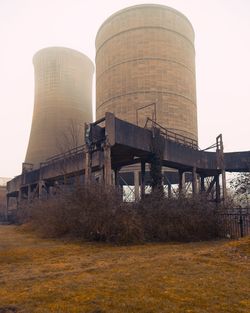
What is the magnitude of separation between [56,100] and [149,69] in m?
17.1

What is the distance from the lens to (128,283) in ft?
17.5

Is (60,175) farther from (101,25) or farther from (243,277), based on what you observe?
(243,277)

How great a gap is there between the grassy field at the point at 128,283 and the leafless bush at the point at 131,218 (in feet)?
11.5

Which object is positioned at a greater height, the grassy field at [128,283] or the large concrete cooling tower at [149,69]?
the large concrete cooling tower at [149,69]

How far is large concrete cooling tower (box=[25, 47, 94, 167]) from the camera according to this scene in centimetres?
3947

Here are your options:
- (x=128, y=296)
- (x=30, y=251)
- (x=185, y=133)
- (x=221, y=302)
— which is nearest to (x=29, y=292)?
(x=128, y=296)

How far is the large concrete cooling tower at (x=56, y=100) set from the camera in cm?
3947

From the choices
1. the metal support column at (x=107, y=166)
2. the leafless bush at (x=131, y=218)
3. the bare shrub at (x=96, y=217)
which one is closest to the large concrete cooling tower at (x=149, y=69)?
the metal support column at (x=107, y=166)

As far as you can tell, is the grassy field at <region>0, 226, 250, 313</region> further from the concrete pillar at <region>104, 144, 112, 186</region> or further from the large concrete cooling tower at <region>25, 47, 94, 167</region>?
the large concrete cooling tower at <region>25, 47, 94, 167</region>

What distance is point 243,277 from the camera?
5.81 m

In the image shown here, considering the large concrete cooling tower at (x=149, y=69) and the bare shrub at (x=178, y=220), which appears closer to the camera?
the bare shrub at (x=178, y=220)

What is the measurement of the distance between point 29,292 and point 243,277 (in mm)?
3877

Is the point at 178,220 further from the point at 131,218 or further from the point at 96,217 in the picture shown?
the point at 96,217

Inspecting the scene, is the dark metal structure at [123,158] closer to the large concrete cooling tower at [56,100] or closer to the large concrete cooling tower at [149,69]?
the large concrete cooling tower at [149,69]
